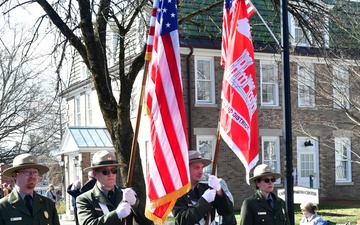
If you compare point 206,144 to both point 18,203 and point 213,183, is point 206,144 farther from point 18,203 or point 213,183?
point 18,203

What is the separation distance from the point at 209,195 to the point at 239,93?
140 centimetres

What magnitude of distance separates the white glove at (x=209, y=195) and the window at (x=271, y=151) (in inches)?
850

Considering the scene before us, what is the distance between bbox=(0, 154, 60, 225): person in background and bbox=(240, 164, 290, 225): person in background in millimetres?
2259

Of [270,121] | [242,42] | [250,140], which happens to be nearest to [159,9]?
[242,42]

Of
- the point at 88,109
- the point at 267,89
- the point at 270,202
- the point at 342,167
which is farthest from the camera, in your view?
the point at 88,109

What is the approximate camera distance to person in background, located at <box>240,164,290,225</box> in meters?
7.38

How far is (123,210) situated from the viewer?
5852mm

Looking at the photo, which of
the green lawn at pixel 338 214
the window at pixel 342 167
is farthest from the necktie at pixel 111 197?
the window at pixel 342 167

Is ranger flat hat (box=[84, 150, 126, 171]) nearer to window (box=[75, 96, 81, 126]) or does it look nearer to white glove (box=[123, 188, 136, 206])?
white glove (box=[123, 188, 136, 206])

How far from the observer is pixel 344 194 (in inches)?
1152

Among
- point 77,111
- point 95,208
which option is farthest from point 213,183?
point 77,111

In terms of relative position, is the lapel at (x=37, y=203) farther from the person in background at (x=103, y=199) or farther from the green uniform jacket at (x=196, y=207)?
the green uniform jacket at (x=196, y=207)

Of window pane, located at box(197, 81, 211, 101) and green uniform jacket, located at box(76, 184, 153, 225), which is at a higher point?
window pane, located at box(197, 81, 211, 101)

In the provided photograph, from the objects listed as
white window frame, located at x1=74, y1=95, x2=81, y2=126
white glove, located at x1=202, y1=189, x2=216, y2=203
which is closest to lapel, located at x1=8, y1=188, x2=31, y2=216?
white glove, located at x1=202, y1=189, x2=216, y2=203
